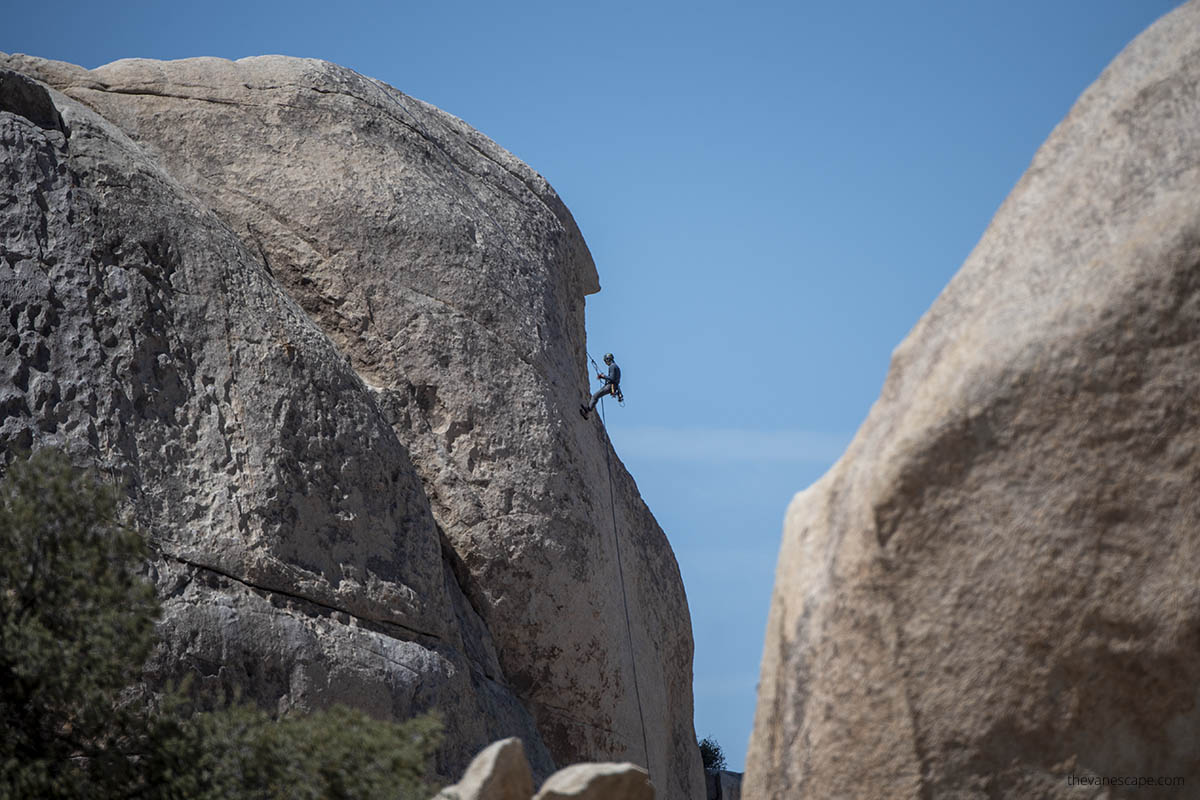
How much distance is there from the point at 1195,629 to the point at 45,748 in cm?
708

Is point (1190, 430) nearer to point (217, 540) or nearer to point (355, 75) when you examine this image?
point (217, 540)

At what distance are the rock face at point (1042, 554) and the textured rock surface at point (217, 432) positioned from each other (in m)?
5.89

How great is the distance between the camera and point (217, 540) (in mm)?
11555

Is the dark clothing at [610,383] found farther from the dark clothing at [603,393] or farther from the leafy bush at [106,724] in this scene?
the leafy bush at [106,724]

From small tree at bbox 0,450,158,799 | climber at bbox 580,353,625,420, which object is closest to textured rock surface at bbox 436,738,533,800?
small tree at bbox 0,450,158,799

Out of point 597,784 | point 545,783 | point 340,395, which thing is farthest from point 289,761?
point 340,395

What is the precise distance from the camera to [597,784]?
7.75m

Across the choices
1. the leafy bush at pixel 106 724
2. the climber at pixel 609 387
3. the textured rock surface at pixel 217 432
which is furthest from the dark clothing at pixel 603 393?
the leafy bush at pixel 106 724

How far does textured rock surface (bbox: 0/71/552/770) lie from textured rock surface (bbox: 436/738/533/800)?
381cm

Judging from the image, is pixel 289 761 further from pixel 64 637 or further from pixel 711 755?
pixel 711 755

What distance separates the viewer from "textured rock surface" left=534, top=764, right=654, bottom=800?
7.63 m

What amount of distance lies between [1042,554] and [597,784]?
2961mm

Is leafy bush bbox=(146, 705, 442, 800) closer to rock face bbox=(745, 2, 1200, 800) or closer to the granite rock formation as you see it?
the granite rock formation

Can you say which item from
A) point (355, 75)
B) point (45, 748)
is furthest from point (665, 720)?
point (45, 748)
